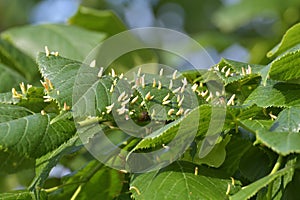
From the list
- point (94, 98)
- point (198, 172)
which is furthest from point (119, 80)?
point (198, 172)

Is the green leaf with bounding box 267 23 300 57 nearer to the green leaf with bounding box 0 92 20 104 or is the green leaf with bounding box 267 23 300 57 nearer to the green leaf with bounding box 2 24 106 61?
the green leaf with bounding box 0 92 20 104

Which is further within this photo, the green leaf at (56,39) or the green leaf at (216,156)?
the green leaf at (56,39)

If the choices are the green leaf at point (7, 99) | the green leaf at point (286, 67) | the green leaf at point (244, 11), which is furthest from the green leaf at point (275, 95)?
the green leaf at point (244, 11)

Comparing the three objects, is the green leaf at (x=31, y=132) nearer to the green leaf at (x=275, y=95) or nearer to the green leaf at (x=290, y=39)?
the green leaf at (x=275, y=95)

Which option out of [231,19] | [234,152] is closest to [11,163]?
[234,152]

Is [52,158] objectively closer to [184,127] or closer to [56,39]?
[184,127]

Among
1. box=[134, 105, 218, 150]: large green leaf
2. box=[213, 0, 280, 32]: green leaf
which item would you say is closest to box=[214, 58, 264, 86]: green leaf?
box=[134, 105, 218, 150]: large green leaf

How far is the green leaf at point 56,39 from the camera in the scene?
1.58m

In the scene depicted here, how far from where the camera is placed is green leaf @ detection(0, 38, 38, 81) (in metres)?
1.51

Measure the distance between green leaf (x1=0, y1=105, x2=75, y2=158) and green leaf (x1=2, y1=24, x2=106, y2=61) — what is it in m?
0.73

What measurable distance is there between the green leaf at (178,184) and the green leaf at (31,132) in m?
0.12

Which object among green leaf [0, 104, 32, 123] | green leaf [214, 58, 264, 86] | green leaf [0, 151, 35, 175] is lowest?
green leaf [0, 151, 35, 175]

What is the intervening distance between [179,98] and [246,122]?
112 mm

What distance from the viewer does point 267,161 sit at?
883 millimetres
